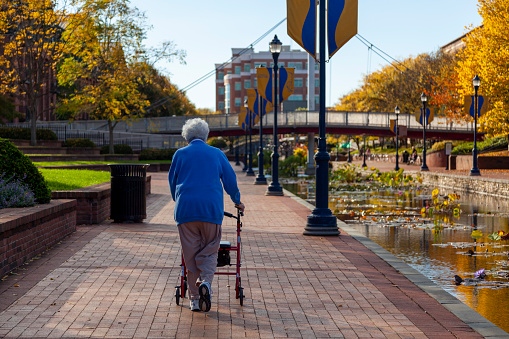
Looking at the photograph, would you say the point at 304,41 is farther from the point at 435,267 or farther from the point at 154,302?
the point at 154,302

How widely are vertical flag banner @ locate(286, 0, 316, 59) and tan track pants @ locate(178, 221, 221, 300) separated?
25.1ft

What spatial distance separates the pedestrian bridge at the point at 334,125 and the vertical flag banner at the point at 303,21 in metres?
45.8

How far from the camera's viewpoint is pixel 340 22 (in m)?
13.5

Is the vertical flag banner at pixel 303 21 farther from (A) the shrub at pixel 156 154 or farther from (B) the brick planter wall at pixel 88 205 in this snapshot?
(A) the shrub at pixel 156 154

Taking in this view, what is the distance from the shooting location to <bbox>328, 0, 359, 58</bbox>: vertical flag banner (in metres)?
13.4

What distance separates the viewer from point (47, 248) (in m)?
10.4

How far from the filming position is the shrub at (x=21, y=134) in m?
40.7

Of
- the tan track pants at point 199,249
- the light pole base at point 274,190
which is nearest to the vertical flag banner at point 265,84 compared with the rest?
the light pole base at point 274,190

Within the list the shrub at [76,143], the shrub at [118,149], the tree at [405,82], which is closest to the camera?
the shrub at [76,143]

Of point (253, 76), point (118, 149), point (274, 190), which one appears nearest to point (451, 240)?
point (274, 190)

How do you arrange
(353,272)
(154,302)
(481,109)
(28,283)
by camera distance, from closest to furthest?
1. (154,302)
2. (28,283)
3. (353,272)
4. (481,109)

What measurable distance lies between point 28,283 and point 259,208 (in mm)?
11340

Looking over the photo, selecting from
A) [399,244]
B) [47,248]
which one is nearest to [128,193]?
[47,248]

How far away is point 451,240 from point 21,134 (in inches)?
1305
